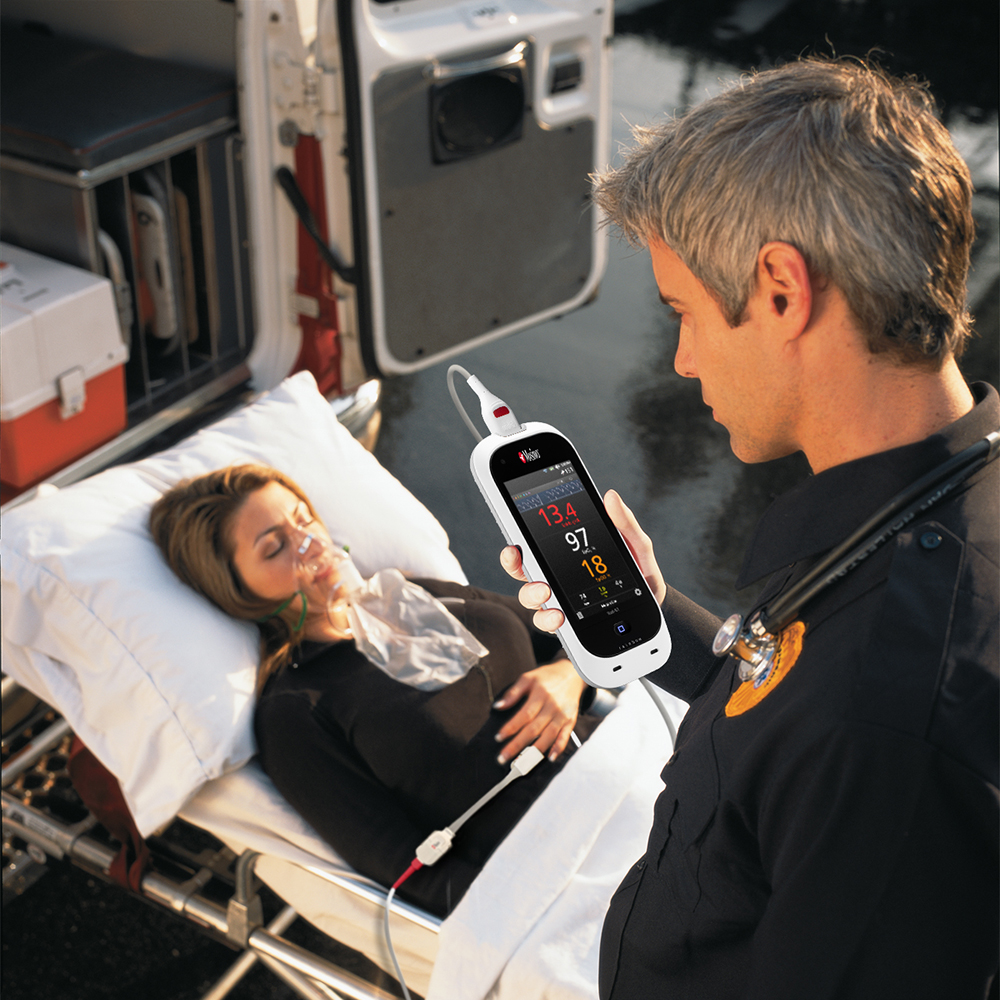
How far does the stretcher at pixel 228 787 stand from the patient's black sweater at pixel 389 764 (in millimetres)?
63

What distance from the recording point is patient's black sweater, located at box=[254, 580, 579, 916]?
6.00 ft

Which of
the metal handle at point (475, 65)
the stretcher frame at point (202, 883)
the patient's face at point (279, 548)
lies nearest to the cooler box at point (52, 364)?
the stretcher frame at point (202, 883)

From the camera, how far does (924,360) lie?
100cm

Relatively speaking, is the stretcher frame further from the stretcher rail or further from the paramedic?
the paramedic

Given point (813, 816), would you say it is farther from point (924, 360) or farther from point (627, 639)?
point (627, 639)

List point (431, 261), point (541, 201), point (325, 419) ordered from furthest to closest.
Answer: point (541, 201) < point (431, 261) < point (325, 419)

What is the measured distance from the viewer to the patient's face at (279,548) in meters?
2.07

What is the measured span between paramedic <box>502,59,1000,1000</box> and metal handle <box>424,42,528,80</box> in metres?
1.64

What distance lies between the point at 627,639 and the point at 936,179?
2.33ft

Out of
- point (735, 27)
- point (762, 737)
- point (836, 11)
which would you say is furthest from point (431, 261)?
point (836, 11)

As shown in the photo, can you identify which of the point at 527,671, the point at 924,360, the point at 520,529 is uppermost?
the point at 924,360

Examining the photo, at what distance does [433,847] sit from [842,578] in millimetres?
1044

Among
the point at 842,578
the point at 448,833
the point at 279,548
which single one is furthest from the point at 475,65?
the point at 842,578

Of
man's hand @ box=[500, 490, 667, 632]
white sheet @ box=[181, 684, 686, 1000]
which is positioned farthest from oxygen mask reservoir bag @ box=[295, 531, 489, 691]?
man's hand @ box=[500, 490, 667, 632]
